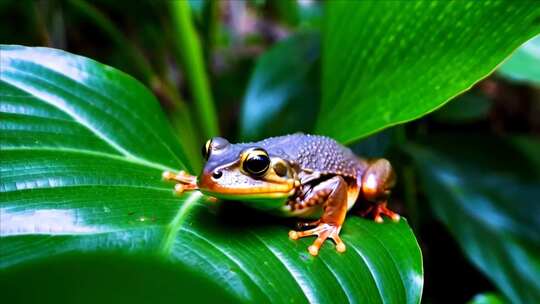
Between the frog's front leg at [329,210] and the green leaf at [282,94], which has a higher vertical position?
the green leaf at [282,94]

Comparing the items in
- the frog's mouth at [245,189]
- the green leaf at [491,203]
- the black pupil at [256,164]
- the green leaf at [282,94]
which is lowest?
the green leaf at [491,203]

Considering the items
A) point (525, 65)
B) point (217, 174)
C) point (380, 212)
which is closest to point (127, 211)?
point (217, 174)

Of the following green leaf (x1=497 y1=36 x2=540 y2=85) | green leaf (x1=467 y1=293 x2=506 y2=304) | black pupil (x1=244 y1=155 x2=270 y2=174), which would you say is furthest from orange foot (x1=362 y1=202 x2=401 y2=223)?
green leaf (x1=497 y1=36 x2=540 y2=85)

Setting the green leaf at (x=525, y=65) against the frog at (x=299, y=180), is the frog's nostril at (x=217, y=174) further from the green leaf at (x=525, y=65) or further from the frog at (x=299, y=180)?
the green leaf at (x=525, y=65)

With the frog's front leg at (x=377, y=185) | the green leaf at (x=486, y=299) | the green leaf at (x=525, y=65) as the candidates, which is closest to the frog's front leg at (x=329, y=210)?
the frog's front leg at (x=377, y=185)

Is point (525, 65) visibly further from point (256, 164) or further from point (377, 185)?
point (256, 164)

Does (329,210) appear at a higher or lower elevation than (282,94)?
lower

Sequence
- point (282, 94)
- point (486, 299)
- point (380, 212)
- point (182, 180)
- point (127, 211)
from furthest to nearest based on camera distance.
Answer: point (282, 94)
point (486, 299)
point (380, 212)
point (182, 180)
point (127, 211)

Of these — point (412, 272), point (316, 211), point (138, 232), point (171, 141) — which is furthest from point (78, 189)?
point (412, 272)
